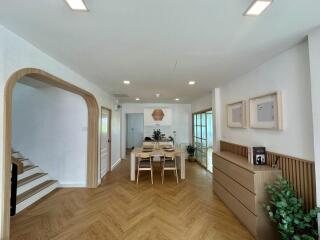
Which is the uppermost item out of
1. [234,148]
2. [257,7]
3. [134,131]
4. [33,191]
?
[257,7]

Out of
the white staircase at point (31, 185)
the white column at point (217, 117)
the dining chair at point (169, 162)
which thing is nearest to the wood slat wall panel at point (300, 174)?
the white column at point (217, 117)

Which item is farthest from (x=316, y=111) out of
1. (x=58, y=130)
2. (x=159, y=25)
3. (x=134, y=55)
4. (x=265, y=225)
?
(x=58, y=130)

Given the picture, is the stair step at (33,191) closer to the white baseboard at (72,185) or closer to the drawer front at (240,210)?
the white baseboard at (72,185)

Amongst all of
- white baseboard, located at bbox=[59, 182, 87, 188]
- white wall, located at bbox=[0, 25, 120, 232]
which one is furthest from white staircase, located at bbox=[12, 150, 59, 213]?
white wall, located at bbox=[0, 25, 120, 232]

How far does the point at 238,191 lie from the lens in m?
2.63

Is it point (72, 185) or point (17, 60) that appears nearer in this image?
point (17, 60)

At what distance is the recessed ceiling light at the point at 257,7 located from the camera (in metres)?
1.32

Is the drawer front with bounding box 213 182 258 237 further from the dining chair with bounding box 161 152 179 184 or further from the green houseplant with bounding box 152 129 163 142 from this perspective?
the green houseplant with bounding box 152 129 163 142

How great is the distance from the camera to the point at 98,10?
4.78 ft

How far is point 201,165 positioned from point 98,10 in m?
5.77

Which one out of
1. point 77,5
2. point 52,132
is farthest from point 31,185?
point 77,5

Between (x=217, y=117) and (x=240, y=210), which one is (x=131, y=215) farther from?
(x=217, y=117)

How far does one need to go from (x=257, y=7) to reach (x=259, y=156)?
2.05 meters

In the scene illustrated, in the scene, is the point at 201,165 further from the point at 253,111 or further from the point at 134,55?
the point at 134,55
